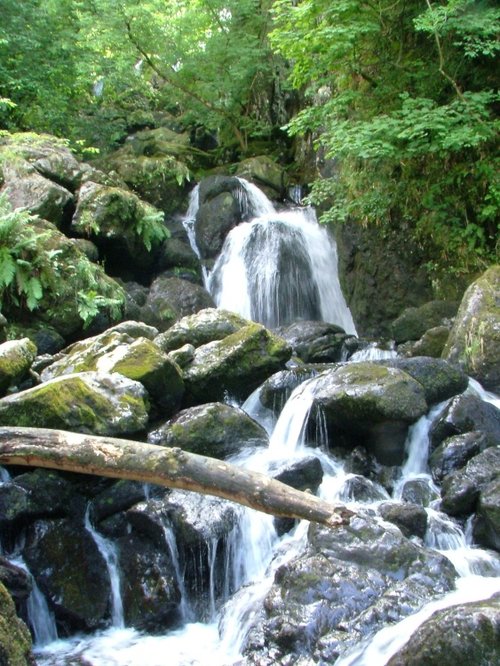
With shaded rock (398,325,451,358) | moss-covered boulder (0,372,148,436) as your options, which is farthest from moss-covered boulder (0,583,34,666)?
shaded rock (398,325,451,358)

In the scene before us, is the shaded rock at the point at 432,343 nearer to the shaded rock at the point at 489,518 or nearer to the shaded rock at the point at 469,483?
the shaded rock at the point at 469,483

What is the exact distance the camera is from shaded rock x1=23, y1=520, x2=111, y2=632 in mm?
5152

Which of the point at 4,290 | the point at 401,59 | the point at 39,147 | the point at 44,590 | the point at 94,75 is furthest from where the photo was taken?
the point at 94,75

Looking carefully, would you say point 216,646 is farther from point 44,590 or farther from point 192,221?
point 192,221

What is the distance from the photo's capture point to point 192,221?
1502 centimetres

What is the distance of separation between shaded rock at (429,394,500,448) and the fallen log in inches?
139

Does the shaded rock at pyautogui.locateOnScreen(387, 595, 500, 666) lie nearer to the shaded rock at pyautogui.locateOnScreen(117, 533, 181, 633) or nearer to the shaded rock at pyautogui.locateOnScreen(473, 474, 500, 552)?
the shaded rock at pyautogui.locateOnScreen(473, 474, 500, 552)

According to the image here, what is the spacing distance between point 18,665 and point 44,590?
227 cm

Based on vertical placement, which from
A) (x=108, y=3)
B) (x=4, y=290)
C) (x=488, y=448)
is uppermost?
(x=108, y=3)

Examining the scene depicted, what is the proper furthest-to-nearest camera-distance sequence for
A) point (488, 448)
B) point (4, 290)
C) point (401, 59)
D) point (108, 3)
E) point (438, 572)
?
point (108, 3)
point (401, 59)
point (4, 290)
point (488, 448)
point (438, 572)

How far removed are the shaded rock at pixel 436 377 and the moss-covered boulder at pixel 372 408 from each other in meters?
0.31

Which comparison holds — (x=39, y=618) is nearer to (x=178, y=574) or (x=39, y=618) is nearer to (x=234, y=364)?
(x=178, y=574)

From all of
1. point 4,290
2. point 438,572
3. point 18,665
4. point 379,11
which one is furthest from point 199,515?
point 379,11

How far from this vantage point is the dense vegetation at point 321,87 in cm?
872
